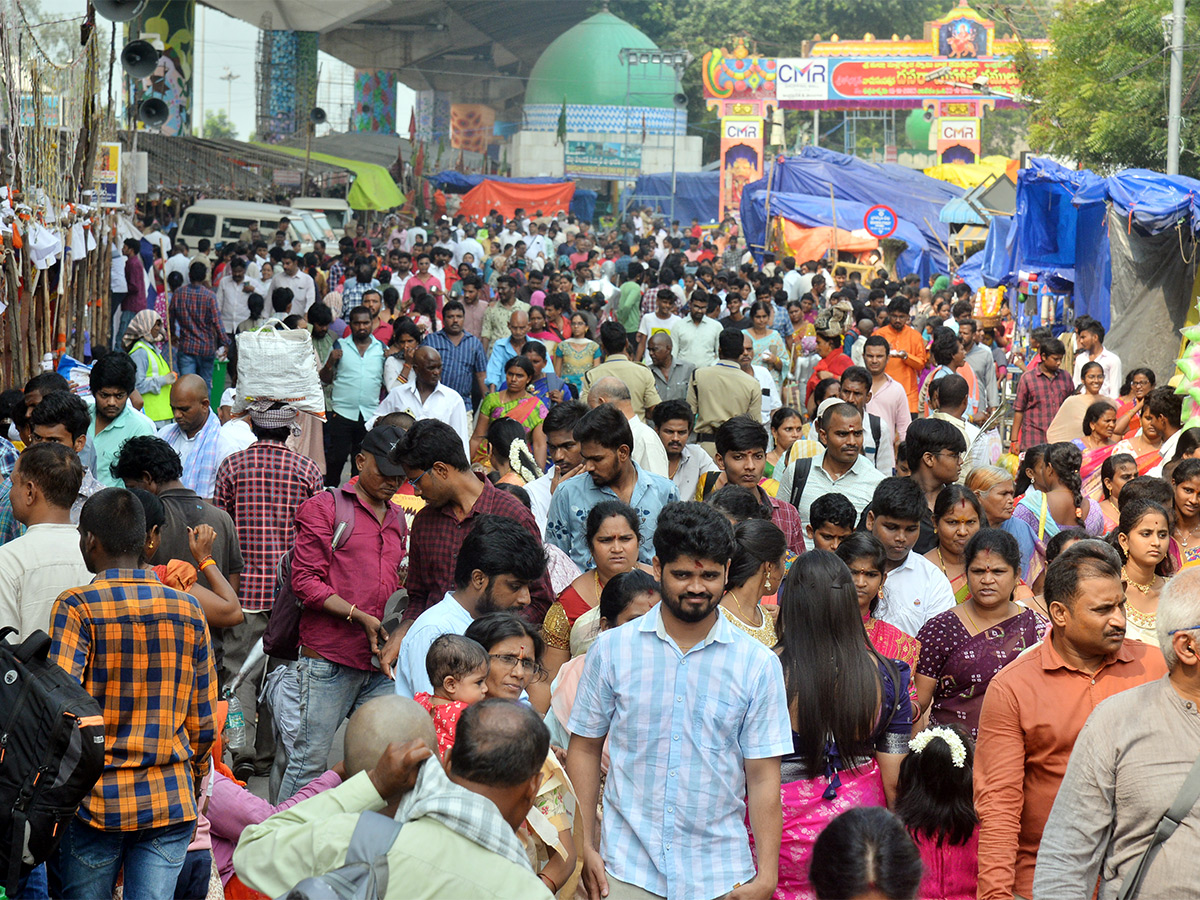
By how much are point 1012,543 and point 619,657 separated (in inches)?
68.8

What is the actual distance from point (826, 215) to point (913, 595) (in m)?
26.2

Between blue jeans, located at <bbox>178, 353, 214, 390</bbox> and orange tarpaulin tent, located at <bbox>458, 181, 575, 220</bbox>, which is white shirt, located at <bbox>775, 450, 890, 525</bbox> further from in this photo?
orange tarpaulin tent, located at <bbox>458, 181, 575, 220</bbox>

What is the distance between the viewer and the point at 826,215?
3042 cm

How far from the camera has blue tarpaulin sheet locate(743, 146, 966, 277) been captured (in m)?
32.4

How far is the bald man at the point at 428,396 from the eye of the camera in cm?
849

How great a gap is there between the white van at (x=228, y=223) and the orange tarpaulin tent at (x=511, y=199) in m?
15.6

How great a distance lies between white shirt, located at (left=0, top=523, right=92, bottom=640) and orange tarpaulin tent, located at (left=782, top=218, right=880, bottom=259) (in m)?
26.5

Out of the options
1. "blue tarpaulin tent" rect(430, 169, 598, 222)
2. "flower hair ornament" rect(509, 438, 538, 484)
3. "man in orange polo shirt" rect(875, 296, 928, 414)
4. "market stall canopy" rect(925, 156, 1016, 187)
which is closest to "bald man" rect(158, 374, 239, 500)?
"flower hair ornament" rect(509, 438, 538, 484)

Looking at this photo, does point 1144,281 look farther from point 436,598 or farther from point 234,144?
point 234,144

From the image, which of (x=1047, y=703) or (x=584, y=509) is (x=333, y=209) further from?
(x=1047, y=703)

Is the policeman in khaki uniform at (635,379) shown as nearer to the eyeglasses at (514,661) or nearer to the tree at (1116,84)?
the eyeglasses at (514,661)

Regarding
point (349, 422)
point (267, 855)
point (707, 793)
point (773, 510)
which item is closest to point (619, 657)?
point (707, 793)

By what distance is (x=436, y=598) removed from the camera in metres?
5.06

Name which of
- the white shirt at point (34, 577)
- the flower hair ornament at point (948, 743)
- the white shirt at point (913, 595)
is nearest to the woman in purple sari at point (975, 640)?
the flower hair ornament at point (948, 743)
